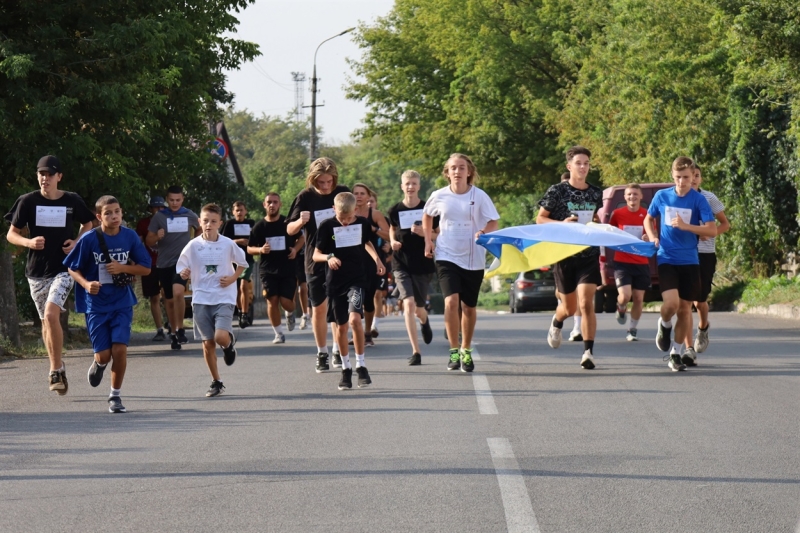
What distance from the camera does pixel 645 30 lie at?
31953 millimetres

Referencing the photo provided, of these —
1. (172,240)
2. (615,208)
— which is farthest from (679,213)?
(615,208)

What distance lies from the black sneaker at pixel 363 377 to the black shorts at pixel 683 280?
304 centimetres

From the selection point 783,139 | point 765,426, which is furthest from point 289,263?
point 783,139

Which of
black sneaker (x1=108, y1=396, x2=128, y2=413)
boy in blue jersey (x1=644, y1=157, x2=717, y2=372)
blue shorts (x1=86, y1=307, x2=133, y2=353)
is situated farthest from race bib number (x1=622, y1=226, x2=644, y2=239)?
black sneaker (x1=108, y1=396, x2=128, y2=413)

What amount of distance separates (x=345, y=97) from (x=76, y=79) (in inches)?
1484

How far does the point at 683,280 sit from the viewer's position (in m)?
12.7

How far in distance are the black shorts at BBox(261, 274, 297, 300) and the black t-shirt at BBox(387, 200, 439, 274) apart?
3.28m

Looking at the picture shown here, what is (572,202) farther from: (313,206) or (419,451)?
(419,451)

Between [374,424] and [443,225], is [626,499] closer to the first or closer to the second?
[374,424]

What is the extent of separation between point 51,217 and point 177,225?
535cm

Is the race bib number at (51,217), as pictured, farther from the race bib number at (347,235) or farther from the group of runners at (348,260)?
the race bib number at (347,235)

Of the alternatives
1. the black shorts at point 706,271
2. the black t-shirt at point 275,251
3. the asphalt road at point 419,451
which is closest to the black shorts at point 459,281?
the asphalt road at point 419,451

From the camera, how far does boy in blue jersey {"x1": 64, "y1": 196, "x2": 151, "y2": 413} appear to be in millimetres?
10859

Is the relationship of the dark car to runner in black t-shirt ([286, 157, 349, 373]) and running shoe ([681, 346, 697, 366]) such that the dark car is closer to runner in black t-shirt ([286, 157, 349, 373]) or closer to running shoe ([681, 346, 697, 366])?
running shoe ([681, 346, 697, 366])
